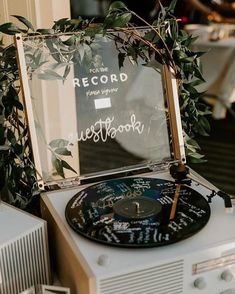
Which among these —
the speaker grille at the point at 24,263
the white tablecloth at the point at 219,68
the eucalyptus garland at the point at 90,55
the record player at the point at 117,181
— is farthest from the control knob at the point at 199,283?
the white tablecloth at the point at 219,68

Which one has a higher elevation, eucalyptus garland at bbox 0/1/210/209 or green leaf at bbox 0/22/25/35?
green leaf at bbox 0/22/25/35

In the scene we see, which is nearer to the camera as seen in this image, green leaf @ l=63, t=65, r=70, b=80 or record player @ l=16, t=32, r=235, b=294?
record player @ l=16, t=32, r=235, b=294

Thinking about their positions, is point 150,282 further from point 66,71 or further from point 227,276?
point 66,71

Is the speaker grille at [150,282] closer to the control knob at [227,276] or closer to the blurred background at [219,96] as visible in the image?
the control knob at [227,276]

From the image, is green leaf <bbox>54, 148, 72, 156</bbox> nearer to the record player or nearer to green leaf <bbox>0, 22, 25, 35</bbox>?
the record player

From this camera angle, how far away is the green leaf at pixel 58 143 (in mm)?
1015

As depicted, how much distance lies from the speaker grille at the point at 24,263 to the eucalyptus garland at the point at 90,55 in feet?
0.56

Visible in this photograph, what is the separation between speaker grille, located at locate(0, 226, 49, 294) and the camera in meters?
0.81

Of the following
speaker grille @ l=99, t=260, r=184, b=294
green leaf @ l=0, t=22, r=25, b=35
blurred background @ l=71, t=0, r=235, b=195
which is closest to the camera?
speaker grille @ l=99, t=260, r=184, b=294

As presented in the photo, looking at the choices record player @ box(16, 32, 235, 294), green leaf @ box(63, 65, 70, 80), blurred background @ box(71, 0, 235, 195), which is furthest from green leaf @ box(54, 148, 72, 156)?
blurred background @ box(71, 0, 235, 195)

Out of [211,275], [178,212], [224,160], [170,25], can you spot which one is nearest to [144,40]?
[170,25]

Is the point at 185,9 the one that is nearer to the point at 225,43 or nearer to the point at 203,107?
the point at 225,43

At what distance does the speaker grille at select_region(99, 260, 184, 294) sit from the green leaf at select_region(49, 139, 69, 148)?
386 millimetres

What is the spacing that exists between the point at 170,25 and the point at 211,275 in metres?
0.57
